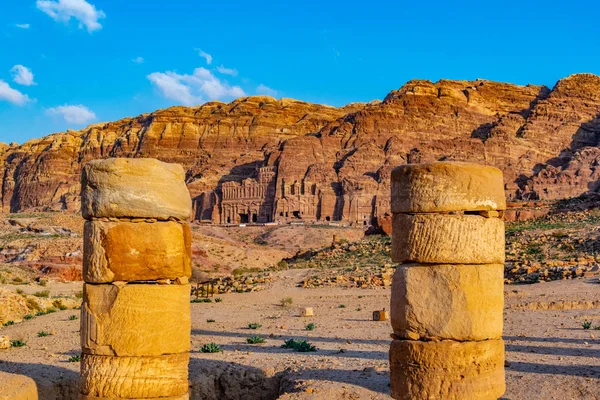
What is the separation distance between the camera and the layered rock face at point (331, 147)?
7750cm

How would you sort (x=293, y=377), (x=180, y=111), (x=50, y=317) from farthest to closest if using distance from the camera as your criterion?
(x=180, y=111) < (x=50, y=317) < (x=293, y=377)

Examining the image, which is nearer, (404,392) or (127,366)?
(404,392)

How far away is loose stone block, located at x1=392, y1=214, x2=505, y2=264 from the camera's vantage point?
604 cm

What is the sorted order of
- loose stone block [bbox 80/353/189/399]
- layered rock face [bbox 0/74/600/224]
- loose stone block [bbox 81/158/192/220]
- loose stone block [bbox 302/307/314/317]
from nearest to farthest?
loose stone block [bbox 80/353/189/399]
loose stone block [bbox 81/158/192/220]
loose stone block [bbox 302/307/314/317]
layered rock face [bbox 0/74/600/224]

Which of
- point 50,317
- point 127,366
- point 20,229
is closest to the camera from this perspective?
point 127,366

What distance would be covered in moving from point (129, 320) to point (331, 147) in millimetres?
83940

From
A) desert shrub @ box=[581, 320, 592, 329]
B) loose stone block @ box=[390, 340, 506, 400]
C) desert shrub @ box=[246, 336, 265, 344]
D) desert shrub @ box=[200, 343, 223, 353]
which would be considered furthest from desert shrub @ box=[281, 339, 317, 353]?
desert shrub @ box=[581, 320, 592, 329]

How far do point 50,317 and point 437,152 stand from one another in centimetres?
7163

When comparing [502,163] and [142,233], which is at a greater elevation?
[502,163]

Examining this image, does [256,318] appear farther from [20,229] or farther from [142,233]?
[20,229]

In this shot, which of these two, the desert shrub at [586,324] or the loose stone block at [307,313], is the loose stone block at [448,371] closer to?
the desert shrub at [586,324]

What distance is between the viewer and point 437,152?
271ft

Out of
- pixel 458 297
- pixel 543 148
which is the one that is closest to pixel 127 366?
pixel 458 297

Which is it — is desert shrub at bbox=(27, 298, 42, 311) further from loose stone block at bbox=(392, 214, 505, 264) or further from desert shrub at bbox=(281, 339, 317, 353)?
loose stone block at bbox=(392, 214, 505, 264)
